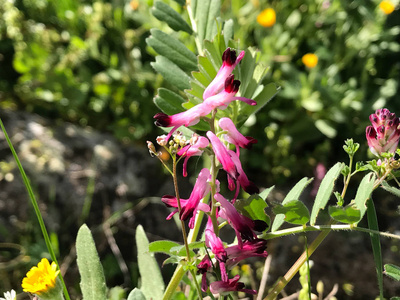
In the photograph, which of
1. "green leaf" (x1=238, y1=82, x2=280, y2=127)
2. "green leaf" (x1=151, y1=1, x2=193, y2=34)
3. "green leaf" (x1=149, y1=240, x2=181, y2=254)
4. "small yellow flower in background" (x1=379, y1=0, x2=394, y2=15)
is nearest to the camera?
"green leaf" (x1=149, y1=240, x2=181, y2=254)

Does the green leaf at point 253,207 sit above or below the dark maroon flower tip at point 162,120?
below

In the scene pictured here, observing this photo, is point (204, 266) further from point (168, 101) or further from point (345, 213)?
point (168, 101)

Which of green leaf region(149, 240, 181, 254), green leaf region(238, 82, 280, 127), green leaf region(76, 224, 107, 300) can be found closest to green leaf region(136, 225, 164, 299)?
green leaf region(76, 224, 107, 300)

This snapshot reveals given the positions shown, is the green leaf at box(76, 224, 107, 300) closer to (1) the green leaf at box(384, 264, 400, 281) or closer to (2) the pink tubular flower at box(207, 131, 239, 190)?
(2) the pink tubular flower at box(207, 131, 239, 190)

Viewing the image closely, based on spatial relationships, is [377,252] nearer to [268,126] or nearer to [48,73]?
[268,126]

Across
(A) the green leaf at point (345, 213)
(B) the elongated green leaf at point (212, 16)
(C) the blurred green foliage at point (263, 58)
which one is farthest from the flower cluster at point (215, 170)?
(C) the blurred green foliage at point (263, 58)

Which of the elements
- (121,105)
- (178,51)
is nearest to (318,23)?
(121,105)

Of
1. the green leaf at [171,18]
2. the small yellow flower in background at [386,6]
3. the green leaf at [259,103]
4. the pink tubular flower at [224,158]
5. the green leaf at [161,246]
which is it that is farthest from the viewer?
the small yellow flower in background at [386,6]

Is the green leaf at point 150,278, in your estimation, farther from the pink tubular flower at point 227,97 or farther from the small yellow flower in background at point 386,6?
the small yellow flower in background at point 386,6
